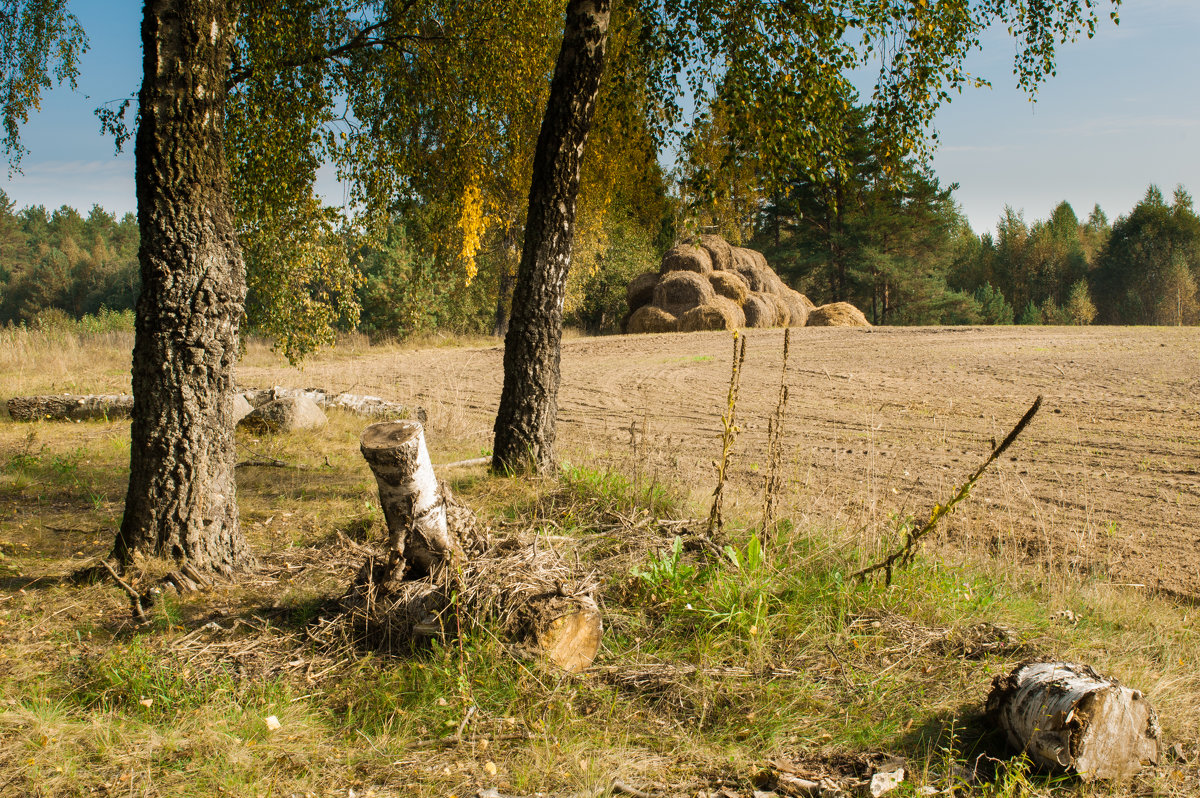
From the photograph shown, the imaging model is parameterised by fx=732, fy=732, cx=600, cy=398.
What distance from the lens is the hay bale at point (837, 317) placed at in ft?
78.0

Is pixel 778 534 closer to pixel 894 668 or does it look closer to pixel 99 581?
pixel 894 668

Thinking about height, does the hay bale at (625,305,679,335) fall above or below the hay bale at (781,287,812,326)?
below

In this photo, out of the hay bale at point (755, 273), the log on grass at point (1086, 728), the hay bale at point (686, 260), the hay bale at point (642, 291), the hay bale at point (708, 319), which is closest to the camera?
the log on grass at point (1086, 728)

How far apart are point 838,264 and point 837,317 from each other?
1399 centimetres

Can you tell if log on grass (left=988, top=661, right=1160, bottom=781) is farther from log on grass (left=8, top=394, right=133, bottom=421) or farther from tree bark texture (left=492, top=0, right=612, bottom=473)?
log on grass (left=8, top=394, right=133, bottom=421)

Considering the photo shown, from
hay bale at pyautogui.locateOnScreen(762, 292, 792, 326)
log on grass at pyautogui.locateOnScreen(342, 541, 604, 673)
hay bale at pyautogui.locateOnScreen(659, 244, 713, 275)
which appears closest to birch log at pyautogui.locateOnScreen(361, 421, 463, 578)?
log on grass at pyautogui.locateOnScreen(342, 541, 604, 673)

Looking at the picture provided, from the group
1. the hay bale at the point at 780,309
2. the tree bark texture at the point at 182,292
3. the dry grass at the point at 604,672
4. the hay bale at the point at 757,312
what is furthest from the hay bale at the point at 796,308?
the tree bark texture at the point at 182,292

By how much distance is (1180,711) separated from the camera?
3.01 meters

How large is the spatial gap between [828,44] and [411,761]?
5.90 meters

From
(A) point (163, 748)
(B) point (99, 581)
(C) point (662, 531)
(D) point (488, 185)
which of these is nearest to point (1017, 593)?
(C) point (662, 531)

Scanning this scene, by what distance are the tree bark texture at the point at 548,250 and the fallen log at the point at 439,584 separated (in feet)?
7.60

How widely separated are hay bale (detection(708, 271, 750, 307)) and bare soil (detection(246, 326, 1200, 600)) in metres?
5.37

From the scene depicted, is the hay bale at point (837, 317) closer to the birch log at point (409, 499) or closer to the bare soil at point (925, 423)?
the bare soil at point (925, 423)

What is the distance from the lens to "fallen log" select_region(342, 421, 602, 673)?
3.21m
